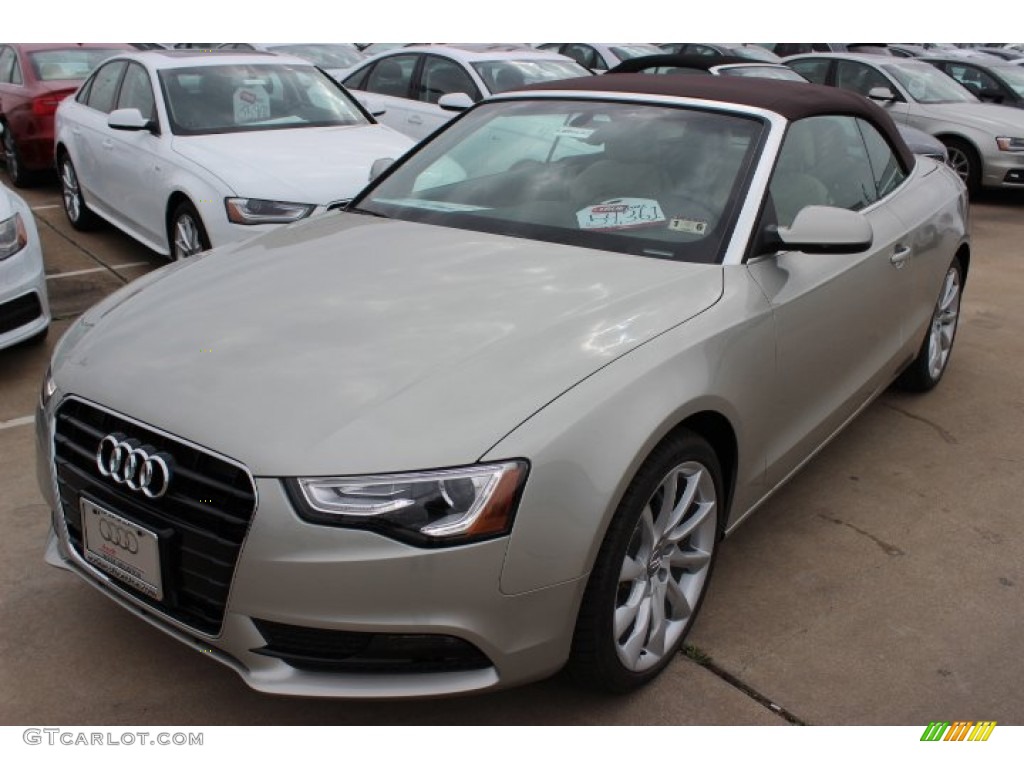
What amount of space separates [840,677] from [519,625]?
109 cm

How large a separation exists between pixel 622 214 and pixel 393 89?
7.06m

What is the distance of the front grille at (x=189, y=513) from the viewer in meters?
2.19

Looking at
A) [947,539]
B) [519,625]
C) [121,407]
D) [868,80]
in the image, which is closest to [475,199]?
[121,407]

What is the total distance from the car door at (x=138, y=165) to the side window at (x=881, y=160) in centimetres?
409

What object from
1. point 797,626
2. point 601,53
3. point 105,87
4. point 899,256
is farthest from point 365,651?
point 601,53

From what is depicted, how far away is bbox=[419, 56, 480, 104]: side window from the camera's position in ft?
29.6

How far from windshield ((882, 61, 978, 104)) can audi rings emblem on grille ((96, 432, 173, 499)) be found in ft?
34.4

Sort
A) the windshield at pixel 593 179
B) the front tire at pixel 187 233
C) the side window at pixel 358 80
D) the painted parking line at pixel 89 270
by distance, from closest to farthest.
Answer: the windshield at pixel 593 179
the front tire at pixel 187 233
the painted parking line at pixel 89 270
the side window at pixel 358 80

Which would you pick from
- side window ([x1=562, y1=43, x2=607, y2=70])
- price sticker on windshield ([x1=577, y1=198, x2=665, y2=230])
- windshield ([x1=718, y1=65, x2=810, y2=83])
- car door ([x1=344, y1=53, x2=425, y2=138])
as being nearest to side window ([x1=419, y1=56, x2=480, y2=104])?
car door ([x1=344, y1=53, x2=425, y2=138])

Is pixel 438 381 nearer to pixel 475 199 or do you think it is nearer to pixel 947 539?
pixel 475 199

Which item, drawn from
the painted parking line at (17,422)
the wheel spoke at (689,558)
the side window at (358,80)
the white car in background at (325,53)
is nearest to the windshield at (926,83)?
the side window at (358,80)

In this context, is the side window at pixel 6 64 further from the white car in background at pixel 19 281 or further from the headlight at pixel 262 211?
the white car in background at pixel 19 281

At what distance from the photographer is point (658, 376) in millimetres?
2492

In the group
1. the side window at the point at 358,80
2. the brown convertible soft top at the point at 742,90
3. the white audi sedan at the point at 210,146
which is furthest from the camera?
the side window at the point at 358,80
